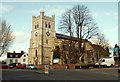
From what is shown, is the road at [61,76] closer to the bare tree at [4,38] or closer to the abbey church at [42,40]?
the bare tree at [4,38]

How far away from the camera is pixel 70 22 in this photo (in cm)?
6272

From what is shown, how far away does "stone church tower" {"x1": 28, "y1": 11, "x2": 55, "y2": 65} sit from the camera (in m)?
114

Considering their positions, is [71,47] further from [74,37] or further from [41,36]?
[41,36]

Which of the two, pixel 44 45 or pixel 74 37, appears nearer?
pixel 74 37

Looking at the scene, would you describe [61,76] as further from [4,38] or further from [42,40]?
[42,40]

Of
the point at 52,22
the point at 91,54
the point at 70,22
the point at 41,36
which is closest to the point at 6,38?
the point at 70,22

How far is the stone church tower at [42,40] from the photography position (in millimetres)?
113625

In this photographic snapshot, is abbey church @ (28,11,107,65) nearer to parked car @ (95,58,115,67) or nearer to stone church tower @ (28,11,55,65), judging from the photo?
stone church tower @ (28,11,55,65)

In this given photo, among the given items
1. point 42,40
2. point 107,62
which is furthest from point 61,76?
point 42,40

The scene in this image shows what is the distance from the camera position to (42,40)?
377 ft

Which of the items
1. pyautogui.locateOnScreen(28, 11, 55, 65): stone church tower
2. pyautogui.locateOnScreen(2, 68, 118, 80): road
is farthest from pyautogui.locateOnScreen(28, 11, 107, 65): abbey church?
pyautogui.locateOnScreen(2, 68, 118, 80): road

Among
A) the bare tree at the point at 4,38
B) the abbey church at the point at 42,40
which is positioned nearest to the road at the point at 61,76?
the bare tree at the point at 4,38

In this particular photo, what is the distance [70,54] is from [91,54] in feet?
104

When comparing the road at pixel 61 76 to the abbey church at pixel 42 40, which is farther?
the abbey church at pixel 42 40
